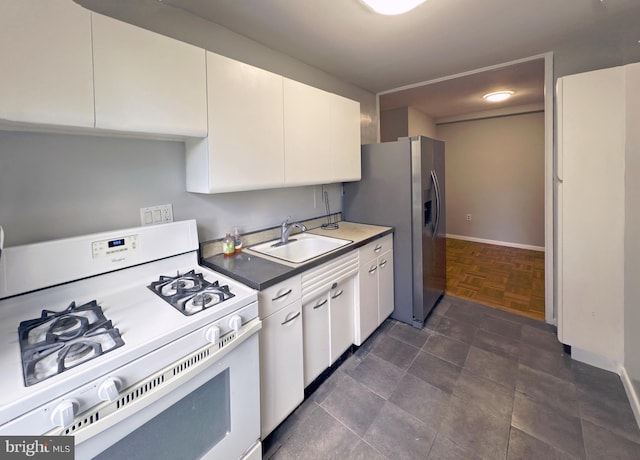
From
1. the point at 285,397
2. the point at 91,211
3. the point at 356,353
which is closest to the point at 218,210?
the point at 91,211

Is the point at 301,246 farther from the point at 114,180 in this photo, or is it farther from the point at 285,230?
the point at 114,180

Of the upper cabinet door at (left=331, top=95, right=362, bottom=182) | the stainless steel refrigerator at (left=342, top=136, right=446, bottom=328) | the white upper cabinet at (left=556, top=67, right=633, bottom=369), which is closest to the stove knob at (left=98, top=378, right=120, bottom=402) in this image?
the upper cabinet door at (left=331, top=95, right=362, bottom=182)

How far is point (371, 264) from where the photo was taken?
2.20 meters

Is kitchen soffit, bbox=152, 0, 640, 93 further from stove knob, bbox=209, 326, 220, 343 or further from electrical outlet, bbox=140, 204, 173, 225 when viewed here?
stove knob, bbox=209, 326, 220, 343

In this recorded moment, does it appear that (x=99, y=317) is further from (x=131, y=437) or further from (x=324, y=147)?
(x=324, y=147)

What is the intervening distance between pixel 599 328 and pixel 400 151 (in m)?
1.85

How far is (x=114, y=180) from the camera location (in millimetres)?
1352

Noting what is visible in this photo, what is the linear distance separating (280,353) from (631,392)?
204 cm

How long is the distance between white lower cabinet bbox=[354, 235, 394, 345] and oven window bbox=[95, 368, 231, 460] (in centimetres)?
118

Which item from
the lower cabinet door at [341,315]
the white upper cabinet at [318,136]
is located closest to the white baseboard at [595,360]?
the lower cabinet door at [341,315]

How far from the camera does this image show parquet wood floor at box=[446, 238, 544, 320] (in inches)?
113

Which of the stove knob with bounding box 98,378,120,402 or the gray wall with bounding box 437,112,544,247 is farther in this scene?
the gray wall with bounding box 437,112,544,247

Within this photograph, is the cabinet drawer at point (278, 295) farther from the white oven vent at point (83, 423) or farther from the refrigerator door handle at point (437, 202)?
the refrigerator door handle at point (437, 202)

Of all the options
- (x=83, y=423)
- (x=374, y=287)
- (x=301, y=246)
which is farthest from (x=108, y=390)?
(x=374, y=287)
